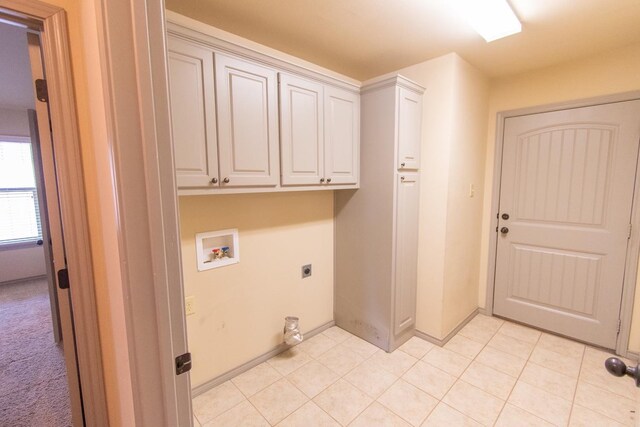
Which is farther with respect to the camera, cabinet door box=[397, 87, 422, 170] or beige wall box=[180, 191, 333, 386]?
cabinet door box=[397, 87, 422, 170]

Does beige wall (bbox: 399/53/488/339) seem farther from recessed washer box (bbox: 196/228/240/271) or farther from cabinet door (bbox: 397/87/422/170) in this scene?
recessed washer box (bbox: 196/228/240/271)

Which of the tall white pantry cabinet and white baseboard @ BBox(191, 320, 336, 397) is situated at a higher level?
the tall white pantry cabinet

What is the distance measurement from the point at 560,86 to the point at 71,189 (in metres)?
3.52

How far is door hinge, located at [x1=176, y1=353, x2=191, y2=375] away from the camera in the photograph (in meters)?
0.84

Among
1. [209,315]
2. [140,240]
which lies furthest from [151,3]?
[209,315]

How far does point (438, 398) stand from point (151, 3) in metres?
2.44

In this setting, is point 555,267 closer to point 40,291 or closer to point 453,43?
point 453,43

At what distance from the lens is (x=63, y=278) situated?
4.45 feet

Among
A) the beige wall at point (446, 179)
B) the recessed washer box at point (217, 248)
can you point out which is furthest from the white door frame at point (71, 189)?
the beige wall at point (446, 179)

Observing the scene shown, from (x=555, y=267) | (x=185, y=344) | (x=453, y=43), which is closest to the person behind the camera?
(x=185, y=344)

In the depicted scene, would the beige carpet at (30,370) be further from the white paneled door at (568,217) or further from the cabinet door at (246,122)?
the white paneled door at (568,217)

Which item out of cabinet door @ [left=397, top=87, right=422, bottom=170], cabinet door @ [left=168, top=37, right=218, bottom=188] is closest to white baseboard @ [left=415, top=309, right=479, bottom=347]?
cabinet door @ [left=397, top=87, right=422, bottom=170]

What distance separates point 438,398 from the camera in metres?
1.91

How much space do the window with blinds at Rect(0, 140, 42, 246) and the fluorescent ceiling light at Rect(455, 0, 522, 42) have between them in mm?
5473
